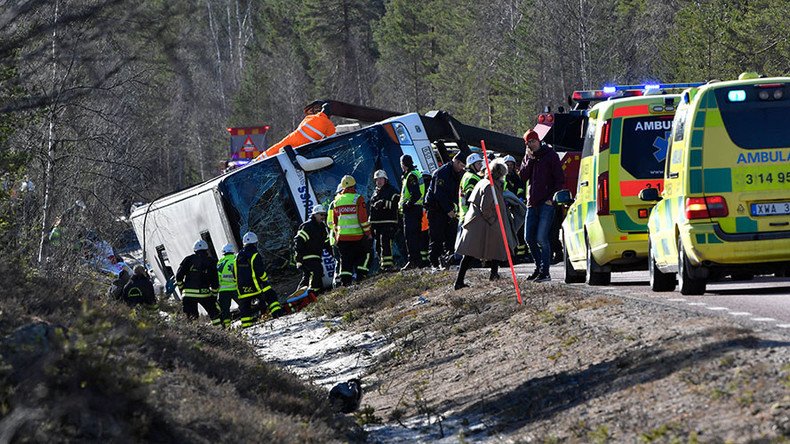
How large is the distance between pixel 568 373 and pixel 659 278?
5026 millimetres

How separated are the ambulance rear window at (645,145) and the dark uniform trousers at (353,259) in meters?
8.88

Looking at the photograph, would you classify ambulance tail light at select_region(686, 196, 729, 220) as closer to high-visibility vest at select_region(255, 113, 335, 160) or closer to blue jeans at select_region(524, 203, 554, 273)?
blue jeans at select_region(524, 203, 554, 273)

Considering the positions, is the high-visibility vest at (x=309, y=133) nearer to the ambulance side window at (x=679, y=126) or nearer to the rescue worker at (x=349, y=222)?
the rescue worker at (x=349, y=222)

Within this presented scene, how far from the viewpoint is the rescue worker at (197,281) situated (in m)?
22.0

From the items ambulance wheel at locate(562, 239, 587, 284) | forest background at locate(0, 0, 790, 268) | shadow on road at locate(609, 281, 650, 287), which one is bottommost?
shadow on road at locate(609, 281, 650, 287)

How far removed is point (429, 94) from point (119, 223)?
50090mm

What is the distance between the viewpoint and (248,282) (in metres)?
21.4

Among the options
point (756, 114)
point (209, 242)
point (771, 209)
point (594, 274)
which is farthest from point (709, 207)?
point (209, 242)

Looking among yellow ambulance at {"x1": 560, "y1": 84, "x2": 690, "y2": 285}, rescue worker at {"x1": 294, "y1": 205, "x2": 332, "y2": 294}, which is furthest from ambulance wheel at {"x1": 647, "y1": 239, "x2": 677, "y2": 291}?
rescue worker at {"x1": 294, "y1": 205, "x2": 332, "y2": 294}

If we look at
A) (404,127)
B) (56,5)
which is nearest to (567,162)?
(404,127)

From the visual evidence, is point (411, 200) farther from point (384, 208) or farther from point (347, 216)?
point (347, 216)

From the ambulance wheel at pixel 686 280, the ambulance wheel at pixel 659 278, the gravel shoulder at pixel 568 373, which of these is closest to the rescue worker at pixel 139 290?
the gravel shoulder at pixel 568 373

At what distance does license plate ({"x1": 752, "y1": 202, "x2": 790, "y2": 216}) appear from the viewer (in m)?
12.8

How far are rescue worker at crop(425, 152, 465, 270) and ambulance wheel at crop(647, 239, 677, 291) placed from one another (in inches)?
272
